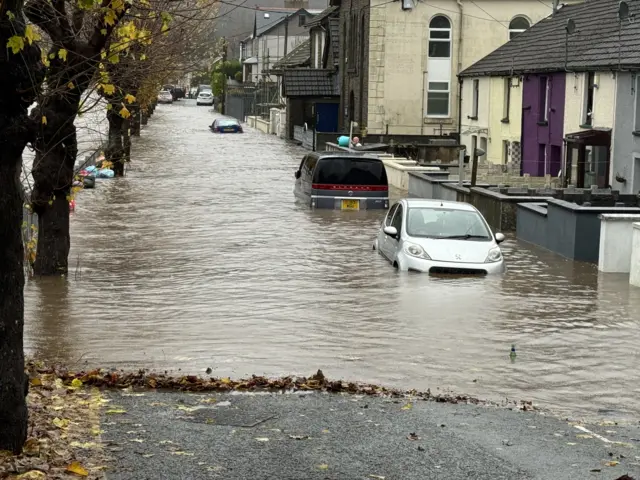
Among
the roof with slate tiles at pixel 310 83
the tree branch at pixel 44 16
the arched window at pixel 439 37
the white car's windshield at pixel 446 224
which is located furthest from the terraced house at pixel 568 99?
the roof with slate tiles at pixel 310 83

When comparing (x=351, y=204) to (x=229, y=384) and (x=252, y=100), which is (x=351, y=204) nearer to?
(x=229, y=384)

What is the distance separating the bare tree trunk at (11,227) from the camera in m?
8.29

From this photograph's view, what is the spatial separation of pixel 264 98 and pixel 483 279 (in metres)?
86.8

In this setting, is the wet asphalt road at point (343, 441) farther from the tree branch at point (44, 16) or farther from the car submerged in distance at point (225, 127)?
the car submerged in distance at point (225, 127)

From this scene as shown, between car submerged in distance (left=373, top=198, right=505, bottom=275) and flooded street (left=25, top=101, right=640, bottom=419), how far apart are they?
1.09 ft

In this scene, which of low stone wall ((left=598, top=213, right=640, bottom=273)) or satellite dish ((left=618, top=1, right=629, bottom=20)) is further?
satellite dish ((left=618, top=1, right=629, bottom=20))

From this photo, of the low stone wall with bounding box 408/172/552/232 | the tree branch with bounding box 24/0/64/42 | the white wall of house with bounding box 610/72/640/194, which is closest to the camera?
the tree branch with bounding box 24/0/64/42

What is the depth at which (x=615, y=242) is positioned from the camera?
22516 mm

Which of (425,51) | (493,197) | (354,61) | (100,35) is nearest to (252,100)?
(354,61)

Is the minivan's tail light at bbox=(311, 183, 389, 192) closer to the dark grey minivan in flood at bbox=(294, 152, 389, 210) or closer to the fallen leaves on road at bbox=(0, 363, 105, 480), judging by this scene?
the dark grey minivan in flood at bbox=(294, 152, 389, 210)

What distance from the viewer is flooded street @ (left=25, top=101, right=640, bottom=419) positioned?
1342 centimetres

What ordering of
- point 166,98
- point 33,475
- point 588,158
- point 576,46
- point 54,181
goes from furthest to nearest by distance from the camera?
point 166,98 < point 576,46 < point 588,158 < point 54,181 < point 33,475

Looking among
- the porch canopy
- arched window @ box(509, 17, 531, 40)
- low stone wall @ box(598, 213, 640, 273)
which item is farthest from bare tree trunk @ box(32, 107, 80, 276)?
arched window @ box(509, 17, 531, 40)

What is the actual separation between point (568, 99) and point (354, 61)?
2714cm
